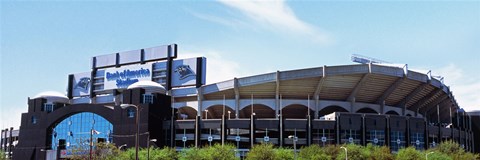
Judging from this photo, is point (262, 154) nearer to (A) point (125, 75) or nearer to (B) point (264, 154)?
(B) point (264, 154)

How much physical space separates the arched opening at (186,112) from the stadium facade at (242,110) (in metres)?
0.24

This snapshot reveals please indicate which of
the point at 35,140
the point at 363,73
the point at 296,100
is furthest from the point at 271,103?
the point at 35,140

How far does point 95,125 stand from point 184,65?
24138 millimetres

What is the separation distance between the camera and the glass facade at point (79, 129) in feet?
297

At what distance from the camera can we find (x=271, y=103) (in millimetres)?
99938

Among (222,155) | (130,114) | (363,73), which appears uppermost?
(363,73)

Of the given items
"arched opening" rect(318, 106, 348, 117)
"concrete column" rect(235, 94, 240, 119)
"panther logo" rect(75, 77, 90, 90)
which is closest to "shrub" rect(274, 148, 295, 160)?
"concrete column" rect(235, 94, 240, 119)

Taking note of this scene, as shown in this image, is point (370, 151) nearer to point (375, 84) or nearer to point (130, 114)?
point (375, 84)

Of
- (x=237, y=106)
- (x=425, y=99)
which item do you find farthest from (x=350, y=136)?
(x=425, y=99)

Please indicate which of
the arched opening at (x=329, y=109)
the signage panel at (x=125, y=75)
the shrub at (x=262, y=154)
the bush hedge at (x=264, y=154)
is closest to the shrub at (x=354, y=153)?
the bush hedge at (x=264, y=154)

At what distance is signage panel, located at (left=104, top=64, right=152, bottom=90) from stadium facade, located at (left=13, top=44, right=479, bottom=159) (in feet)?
0.71

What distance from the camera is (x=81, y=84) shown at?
12712 centimetres

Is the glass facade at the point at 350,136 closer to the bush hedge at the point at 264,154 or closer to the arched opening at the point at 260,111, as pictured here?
the bush hedge at the point at 264,154

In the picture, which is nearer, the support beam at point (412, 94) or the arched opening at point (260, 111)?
the arched opening at point (260, 111)
